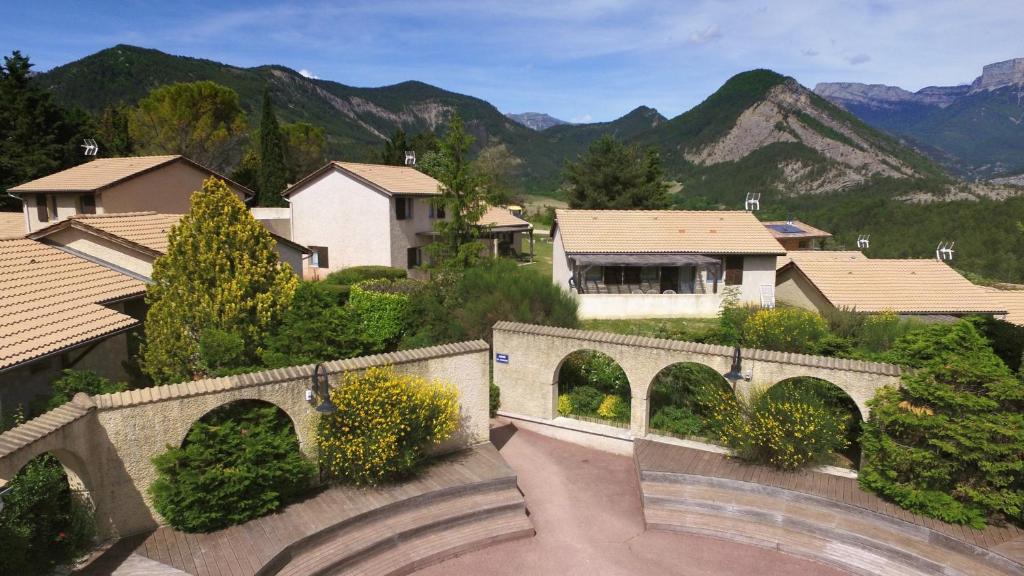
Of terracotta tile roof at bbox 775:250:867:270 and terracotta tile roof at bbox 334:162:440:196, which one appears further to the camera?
terracotta tile roof at bbox 334:162:440:196

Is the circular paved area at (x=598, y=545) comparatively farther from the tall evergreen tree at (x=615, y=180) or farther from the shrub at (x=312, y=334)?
the tall evergreen tree at (x=615, y=180)

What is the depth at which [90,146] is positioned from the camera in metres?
37.9

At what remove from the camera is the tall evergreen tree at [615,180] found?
5225 centimetres

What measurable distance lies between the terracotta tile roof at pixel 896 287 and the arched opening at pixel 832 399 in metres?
12.2

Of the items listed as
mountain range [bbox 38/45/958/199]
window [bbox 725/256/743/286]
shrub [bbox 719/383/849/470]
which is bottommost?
shrub [bbox 719/383/849/470]

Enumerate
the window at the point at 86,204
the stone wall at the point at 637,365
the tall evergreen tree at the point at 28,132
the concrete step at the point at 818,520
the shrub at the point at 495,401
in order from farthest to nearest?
the tall evergreen tree at the point at 28,132, the window at the point at 86,204, the shrub at the point at 495,401, the stone wall at the point at 637,365, the concrete step at the point at 818,520

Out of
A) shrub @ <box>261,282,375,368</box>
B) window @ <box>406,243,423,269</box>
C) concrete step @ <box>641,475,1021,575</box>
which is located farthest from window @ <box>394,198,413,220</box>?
concrete step @ <box>641,475,1021,575</box>

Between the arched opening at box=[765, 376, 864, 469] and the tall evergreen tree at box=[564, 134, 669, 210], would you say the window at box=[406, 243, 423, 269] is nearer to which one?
the arched opening at box=[765, 376, 864, 469]

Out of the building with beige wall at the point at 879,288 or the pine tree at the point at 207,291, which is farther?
the building with beige wall at the point at 879,288

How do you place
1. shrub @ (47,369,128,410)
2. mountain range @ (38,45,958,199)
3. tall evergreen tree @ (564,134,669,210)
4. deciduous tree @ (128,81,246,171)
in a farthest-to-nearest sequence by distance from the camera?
mountain range @ (38,45,958,199)
tall evergreen tree @ (564,134,669,210)
deciduous tree @ (128,81,246,171)
shrub @ (47,369,128,410)

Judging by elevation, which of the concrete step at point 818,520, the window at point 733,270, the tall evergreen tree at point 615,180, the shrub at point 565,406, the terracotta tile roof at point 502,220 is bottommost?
the concrete step at point 818,520

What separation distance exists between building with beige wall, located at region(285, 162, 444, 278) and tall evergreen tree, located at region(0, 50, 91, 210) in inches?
728

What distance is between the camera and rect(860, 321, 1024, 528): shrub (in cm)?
1026

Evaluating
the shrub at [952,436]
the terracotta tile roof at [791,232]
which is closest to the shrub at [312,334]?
the shrub at [952,436]
